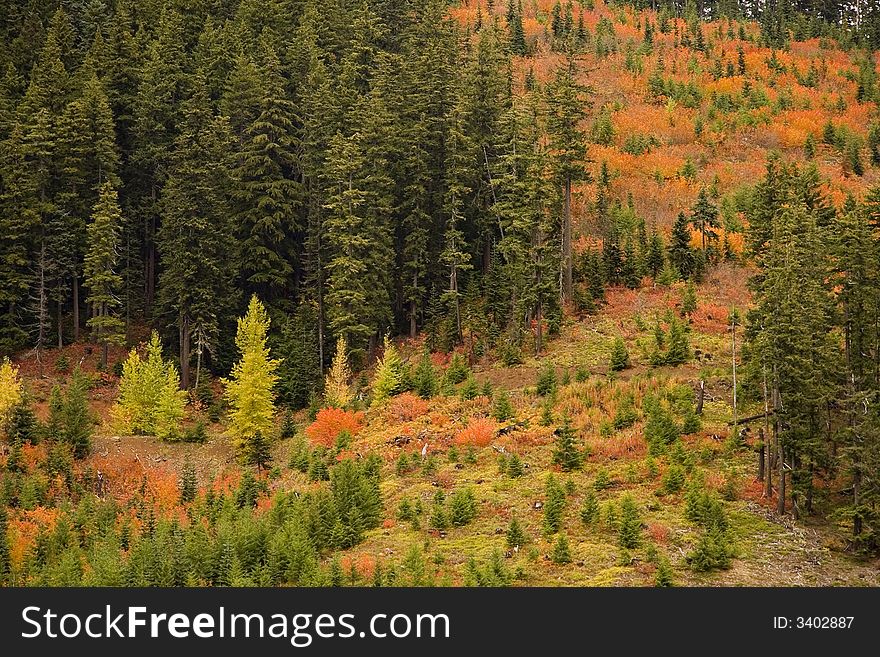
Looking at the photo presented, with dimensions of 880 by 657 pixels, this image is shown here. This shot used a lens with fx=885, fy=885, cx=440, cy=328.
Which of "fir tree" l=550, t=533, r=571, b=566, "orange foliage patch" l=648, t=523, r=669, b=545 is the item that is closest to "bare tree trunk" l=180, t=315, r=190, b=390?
"fir tree" l=550, t=533, r=571, b=566

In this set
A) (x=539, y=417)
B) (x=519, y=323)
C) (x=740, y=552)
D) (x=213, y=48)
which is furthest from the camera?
(x=213, y=48)

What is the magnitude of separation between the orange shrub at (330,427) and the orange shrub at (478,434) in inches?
218

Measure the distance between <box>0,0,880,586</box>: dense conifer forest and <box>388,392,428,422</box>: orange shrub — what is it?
6.7 inches

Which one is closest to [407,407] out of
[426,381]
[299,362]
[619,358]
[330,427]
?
[426,381]

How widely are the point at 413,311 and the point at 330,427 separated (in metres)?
13.8

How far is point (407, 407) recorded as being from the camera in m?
40.0

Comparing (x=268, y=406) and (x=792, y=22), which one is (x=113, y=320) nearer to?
(x=268, y=406)

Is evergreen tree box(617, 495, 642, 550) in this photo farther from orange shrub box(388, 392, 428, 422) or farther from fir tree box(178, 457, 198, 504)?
fir tree box(178, 457, 198, 504)

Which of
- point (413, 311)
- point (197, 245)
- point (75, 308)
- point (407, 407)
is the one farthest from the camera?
point (75, 308)

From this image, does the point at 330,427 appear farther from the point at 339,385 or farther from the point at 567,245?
the point at 567,245

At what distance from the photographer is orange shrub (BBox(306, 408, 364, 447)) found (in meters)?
38.7

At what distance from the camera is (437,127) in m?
52.1

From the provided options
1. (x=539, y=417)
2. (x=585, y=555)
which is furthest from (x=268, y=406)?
(x=585, y=555)

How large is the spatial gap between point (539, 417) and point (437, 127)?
22419 millimetres
